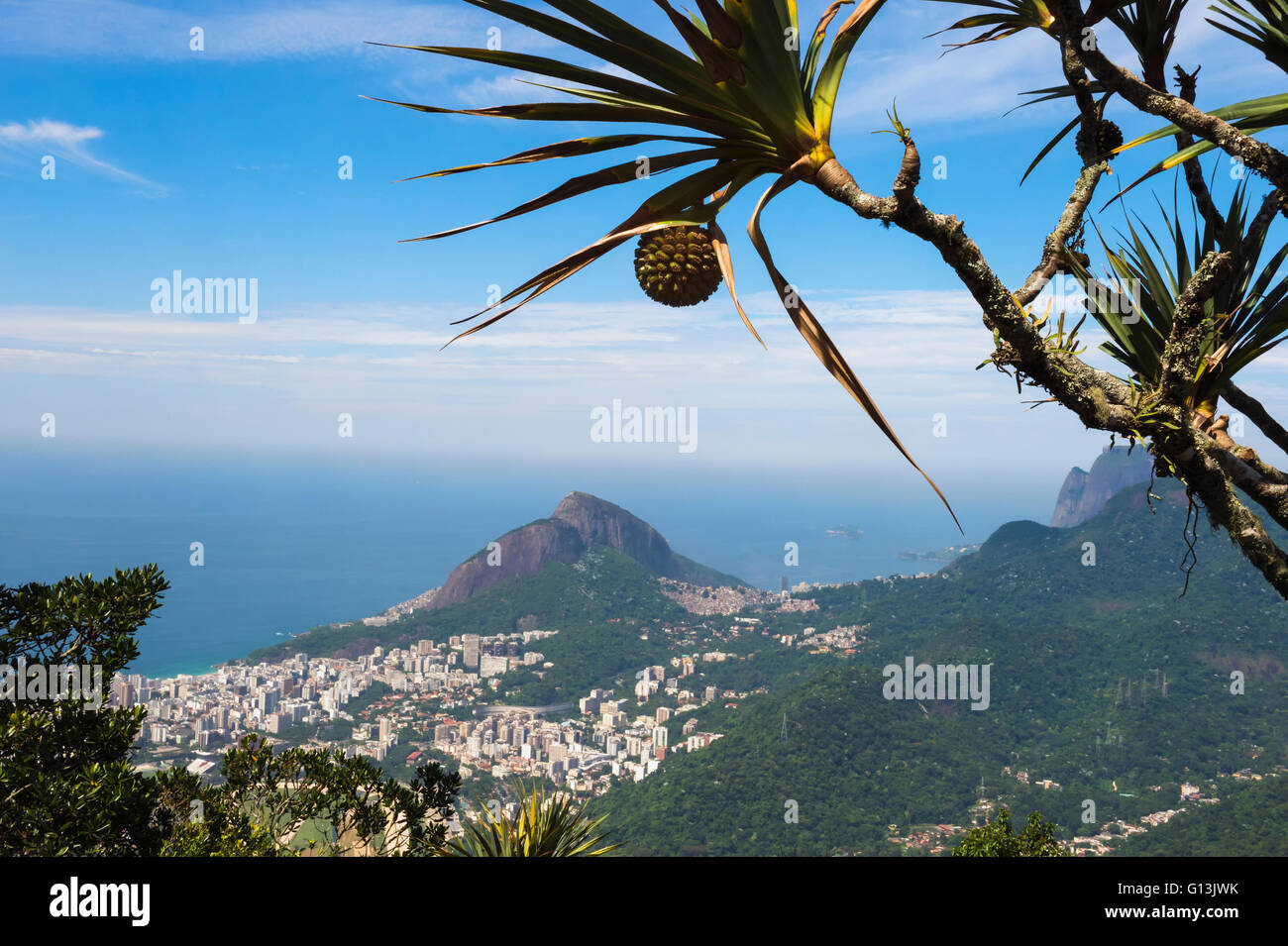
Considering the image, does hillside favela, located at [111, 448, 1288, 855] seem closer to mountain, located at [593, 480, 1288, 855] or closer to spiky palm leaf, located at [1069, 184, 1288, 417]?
mountain, located at [593, 480, 1288, 855]

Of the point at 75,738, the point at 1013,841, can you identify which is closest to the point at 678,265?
the point at 75,738

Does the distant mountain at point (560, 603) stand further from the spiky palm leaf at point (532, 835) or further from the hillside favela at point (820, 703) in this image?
the spiky palm leaf at point (532, 835)

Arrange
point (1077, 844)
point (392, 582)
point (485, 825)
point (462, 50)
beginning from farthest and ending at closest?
point (392, 582)
point (1077, 844)
point (485, 825)
point (462, 50)

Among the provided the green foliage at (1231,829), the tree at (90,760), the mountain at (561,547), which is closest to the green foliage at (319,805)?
the tree at (90,760)

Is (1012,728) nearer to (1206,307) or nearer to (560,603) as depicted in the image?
(560,603)

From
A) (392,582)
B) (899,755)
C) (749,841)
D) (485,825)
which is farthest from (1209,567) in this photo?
(392,582)

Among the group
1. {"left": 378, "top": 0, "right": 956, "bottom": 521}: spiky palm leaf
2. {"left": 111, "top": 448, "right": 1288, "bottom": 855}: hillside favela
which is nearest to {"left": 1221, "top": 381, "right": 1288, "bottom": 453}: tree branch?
{"left": 378, "top": 0, "right": 956, "bottom": 521}: spiky palm leaf
